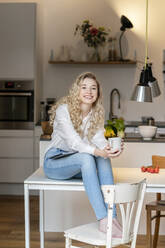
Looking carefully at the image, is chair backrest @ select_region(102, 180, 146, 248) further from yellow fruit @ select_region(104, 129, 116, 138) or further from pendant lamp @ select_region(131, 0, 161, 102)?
yellow fruit @ select_region(104, 129, 116, 138)

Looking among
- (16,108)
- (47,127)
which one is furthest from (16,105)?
(47,127)

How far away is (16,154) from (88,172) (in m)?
3.17

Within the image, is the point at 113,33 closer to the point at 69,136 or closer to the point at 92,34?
the point at 92,34

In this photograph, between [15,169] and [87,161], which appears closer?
[87,161]

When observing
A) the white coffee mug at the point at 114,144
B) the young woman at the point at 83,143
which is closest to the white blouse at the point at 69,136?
the young woman at the point at 83,143

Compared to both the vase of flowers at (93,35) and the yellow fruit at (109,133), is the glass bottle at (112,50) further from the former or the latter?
the yellow fruit at (109,133)

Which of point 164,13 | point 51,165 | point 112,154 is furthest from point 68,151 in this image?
point 164,13

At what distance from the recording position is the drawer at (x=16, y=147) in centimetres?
590

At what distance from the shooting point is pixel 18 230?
4.46 m

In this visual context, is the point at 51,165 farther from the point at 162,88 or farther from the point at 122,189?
the point at 162,88

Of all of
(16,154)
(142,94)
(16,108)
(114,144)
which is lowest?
(16,154)

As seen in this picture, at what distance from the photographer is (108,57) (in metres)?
6.29

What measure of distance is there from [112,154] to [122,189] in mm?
462

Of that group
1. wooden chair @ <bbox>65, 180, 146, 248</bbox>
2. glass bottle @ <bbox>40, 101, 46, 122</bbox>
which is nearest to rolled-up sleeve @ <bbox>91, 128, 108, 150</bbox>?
wooden chair @ <bbox>65, 180, 146, 248</bbox>
